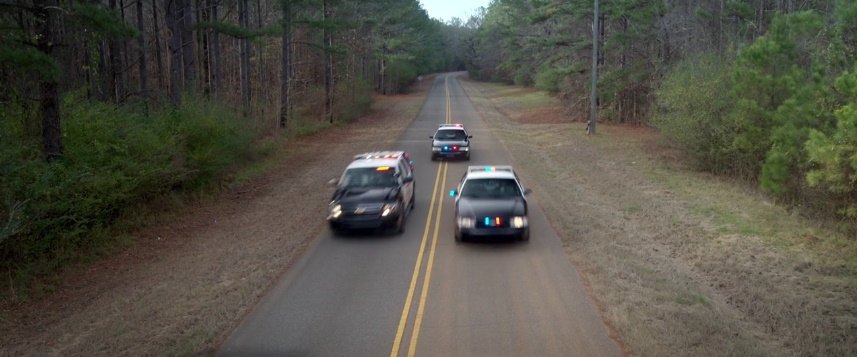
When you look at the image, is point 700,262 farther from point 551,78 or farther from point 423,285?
point 551,78

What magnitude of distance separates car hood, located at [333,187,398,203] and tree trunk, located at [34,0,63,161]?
5.81m

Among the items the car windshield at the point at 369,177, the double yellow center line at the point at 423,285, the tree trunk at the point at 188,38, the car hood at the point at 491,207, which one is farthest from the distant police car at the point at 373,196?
the tree trunk at the point at 188,38

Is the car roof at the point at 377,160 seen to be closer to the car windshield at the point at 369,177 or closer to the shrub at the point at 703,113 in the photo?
the car windshield at the point at 369,177

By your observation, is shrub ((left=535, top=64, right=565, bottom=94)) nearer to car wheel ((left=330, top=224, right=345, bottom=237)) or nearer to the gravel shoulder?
the gravel shoulder

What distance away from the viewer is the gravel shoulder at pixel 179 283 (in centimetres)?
962

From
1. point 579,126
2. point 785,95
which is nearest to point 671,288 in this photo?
point 785,95

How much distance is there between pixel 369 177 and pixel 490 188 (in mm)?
3049

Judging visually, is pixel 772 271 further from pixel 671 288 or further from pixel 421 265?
pixel 421 265

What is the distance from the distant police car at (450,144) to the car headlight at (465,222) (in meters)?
13.3

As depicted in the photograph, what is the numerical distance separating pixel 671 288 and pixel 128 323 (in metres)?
8.53

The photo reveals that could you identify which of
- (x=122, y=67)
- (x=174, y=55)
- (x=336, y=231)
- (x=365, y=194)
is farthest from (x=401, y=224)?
(x=122, y=67)

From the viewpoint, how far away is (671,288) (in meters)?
11.5

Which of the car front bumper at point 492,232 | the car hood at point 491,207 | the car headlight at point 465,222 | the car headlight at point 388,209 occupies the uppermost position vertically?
the car hood at point 491,207

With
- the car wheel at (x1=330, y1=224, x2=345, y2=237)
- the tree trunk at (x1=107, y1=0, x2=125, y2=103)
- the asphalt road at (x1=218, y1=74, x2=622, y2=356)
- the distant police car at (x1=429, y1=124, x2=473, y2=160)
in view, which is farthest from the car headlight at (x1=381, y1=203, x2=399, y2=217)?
the distant police car at (x1=429, y1=124, x2=473, y2=160)
